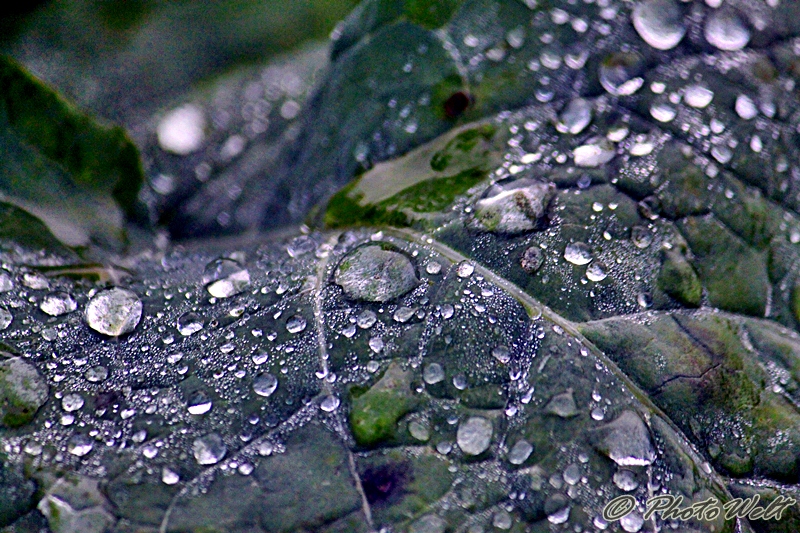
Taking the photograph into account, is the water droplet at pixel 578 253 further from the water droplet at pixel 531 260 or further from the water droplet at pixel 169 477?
the water droplet at pixel 169 477

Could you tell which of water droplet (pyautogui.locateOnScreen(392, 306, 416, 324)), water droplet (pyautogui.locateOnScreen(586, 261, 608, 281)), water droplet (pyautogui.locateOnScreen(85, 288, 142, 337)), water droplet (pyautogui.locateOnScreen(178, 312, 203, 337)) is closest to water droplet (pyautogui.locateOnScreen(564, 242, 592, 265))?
water droplet (pyautogui.locateOnScreen(586, 261, 608, 281))

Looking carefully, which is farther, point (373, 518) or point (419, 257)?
point (419, 257)

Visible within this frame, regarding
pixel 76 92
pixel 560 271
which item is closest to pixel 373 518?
pixel 560 271

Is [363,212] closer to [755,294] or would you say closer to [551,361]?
[551,361]

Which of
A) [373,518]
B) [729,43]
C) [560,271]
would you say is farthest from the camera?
[729,43]

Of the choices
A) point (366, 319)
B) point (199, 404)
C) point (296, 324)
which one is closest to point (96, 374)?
point (199, 404)

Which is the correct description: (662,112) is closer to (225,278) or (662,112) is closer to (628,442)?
(628,442)
